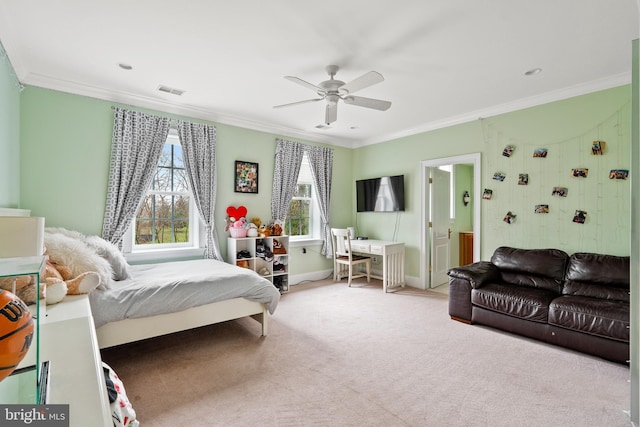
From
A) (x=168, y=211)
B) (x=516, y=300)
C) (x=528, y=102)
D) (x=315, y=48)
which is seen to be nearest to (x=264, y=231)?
(x=168, y=211)

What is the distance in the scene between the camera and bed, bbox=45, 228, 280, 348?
91.4 inches

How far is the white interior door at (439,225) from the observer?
197 inches

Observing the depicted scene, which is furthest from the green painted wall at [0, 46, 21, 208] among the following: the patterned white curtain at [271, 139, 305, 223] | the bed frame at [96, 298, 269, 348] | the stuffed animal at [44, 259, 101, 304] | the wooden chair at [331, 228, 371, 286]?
the wooden chair at [331, 228, 371, 286]

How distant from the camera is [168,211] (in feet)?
13.5

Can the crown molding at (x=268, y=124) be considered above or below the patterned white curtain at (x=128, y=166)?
above

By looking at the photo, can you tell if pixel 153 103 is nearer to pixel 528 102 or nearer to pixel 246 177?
pixel 246 177

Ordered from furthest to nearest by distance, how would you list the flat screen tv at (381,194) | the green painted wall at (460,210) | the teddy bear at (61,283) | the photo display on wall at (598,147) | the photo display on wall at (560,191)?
1. the green painted wall at (460,210)
2. the flat screen tv at (381,194)
3. the photo display on wall at (560,191)
4. the photo display on wall at (598,147)
5. the teddy bear at (61,283)

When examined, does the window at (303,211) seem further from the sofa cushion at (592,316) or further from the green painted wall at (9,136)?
the sofa cushion at (592,316)

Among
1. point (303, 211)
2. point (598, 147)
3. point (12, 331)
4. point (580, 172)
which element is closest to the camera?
point (12, 331)

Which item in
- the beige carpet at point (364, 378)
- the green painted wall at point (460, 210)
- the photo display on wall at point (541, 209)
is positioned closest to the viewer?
the beige carpet at point (364, 378)

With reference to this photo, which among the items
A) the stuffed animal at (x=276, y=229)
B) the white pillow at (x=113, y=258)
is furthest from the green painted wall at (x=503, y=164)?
the white pillow at (x=113, y=258)

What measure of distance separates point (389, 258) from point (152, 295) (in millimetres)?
3472

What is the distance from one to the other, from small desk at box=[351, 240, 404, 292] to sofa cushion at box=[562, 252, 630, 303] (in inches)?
86.4

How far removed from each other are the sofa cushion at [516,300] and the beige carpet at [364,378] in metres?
0.27
